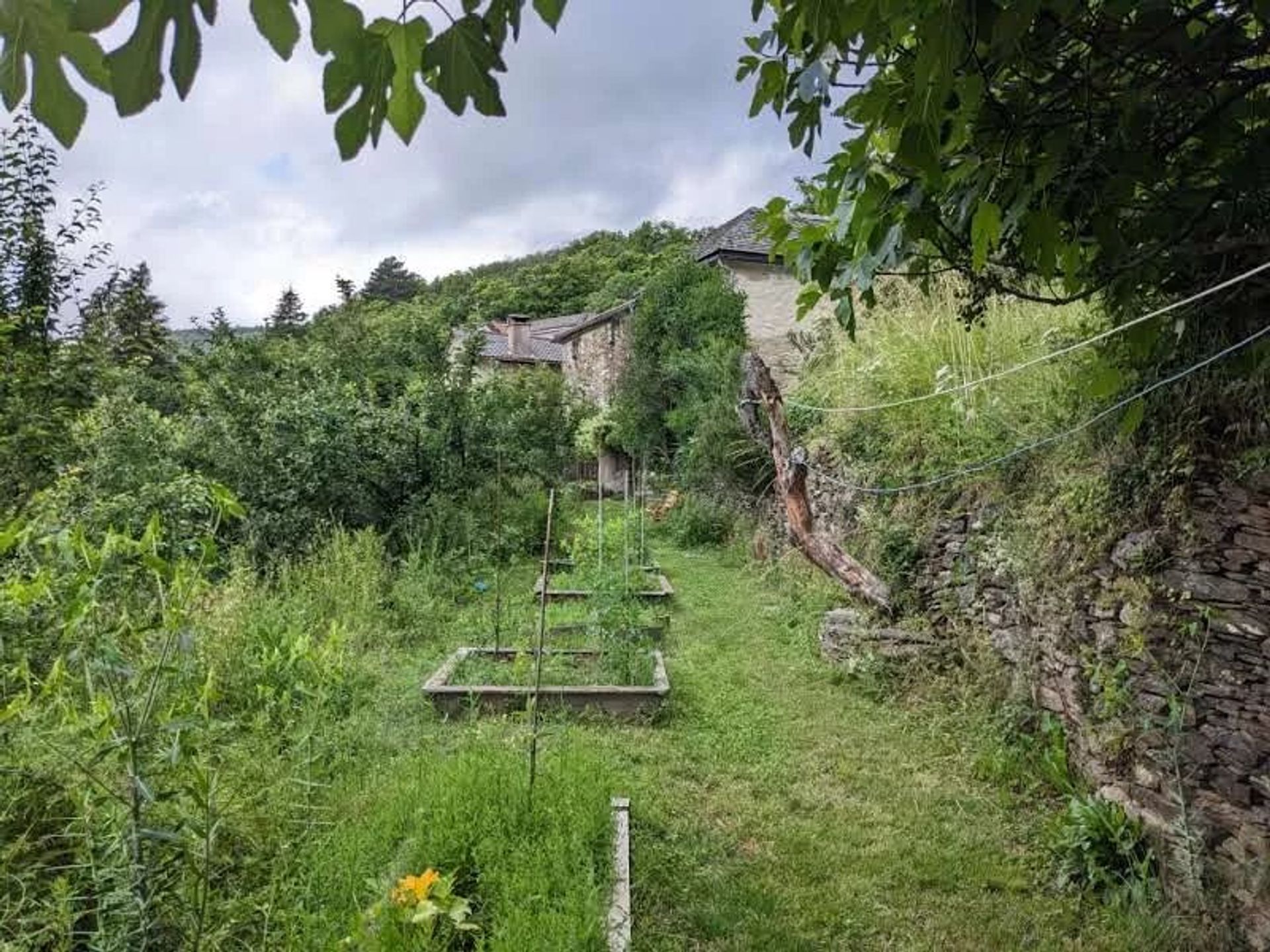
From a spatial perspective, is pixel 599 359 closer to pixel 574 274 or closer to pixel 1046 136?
pixel 1046 136

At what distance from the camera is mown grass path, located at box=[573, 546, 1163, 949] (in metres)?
2.79

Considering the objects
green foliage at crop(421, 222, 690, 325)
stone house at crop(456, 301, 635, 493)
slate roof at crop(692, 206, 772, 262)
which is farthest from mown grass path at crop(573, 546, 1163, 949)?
green foliage at crop(421, 222, 690, 325)

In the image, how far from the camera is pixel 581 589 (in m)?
7.84

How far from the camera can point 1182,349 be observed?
3.12m

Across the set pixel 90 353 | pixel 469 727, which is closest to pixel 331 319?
pixel 90 353

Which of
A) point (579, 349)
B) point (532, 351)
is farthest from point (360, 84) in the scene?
point (532, 351)

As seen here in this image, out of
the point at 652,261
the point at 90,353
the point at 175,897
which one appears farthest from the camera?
the point at 652,261

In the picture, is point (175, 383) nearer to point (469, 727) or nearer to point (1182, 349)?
point (469, 727)

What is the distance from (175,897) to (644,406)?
1303 centimetres

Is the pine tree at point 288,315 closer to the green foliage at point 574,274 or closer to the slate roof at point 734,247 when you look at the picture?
the green foliage at point 574,274

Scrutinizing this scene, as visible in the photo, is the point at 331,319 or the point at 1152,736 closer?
the point at 1152,736

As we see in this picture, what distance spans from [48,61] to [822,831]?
3.68 metres

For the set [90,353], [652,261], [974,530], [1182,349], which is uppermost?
[652,261]

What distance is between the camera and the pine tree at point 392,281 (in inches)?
2277
